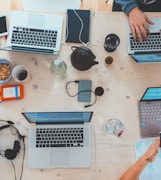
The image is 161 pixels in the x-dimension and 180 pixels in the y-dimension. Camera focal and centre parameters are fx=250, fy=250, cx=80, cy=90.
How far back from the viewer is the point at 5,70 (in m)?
1.21

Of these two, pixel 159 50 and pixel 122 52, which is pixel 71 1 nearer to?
pixel 122 52

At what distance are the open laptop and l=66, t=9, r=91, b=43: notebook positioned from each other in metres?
0.21

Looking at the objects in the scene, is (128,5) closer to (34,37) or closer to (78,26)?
(78,26)

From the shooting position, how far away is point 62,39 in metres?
1.27

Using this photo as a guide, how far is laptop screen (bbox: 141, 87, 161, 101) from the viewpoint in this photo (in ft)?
3.64

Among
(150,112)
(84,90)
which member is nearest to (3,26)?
(84,90)

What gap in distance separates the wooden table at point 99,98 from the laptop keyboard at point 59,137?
70mm

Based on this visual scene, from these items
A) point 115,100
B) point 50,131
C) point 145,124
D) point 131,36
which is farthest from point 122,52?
point 50,131

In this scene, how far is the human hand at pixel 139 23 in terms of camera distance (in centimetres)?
125

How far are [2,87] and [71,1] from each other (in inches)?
30.0

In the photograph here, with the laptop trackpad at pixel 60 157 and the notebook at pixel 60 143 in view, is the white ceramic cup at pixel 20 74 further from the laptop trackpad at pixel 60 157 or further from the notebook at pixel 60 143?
the laptop trackpad at pixel 60 157

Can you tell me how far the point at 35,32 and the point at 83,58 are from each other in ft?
0.96

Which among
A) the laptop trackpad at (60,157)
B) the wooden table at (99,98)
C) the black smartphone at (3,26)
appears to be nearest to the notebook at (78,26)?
the wooden table at (99,98)

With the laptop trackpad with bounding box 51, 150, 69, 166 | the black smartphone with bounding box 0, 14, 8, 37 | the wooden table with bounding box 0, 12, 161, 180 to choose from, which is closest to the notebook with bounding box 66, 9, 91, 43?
the wooden table with bounding box 0, 12, 161, 180
